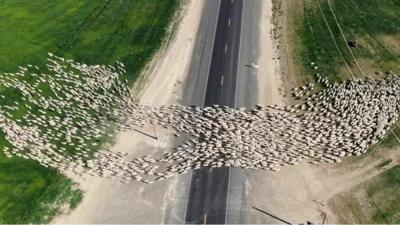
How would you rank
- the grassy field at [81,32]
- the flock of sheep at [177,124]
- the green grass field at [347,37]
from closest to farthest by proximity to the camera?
the flock of sheep at [177,124] < the green grass field at [347,37] < the grassy field at [81,32]

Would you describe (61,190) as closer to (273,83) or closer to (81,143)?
(81,143)

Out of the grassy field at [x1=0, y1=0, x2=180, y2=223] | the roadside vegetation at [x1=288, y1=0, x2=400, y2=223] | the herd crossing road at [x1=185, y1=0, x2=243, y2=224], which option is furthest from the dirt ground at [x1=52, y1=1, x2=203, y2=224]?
the roadside vegetation at [x1=288, y1=0, x2=400, y2=223]

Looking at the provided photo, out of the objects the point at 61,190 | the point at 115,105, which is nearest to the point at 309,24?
the point at 115,105

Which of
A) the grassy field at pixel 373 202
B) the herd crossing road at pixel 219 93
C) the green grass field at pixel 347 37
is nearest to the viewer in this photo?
the grassy field at pixel 373 202

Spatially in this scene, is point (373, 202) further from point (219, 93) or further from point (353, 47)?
point (353, 47)

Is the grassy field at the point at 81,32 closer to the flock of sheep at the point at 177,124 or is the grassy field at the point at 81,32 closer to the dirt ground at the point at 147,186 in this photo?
the flock of sheep at the point at 177,124

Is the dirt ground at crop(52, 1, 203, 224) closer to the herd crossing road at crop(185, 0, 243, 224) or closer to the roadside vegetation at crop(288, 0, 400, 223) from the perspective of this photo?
the herd crossing road at crop(185, 0, 243, 224)

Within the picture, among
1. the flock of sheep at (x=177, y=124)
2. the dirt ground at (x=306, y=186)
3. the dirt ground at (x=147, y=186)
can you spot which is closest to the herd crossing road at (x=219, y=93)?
the flock of sheep at (x=177, y=124)
